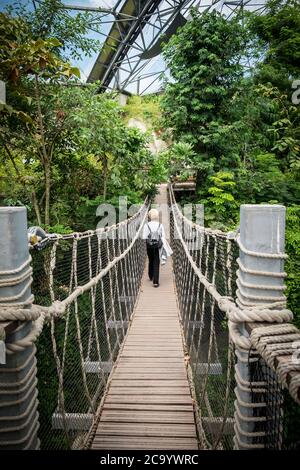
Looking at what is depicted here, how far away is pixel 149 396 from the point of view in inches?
69.1

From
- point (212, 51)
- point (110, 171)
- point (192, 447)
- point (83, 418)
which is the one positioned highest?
point (212, 51)

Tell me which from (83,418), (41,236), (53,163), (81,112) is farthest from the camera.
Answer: (53,163)

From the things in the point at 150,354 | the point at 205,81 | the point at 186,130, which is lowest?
the point at 150,354

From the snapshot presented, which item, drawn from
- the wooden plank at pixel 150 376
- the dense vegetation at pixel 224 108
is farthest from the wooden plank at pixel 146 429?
the dense vegetation at pixel 224 108

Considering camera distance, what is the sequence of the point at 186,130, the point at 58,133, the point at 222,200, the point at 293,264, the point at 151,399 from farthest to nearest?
the point at 186,130
the point at 222,200
the point at 58,133
the point at 293,264
the point at 151,399

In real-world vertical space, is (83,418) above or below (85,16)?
below

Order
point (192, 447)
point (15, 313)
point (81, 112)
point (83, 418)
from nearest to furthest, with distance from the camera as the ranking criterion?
point (15, 313)
point (192, 447)
point (83, 418)
point (81, 112)

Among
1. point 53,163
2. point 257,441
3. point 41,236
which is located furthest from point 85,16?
point 257,441

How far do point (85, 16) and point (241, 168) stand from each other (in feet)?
11.8

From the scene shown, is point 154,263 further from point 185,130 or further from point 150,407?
point 185,130

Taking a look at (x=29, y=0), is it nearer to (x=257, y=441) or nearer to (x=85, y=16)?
(x=85, y=16)

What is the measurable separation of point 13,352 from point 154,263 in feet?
11.4

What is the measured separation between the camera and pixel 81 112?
3.92m

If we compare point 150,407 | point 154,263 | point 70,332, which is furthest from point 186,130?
point 150,407
